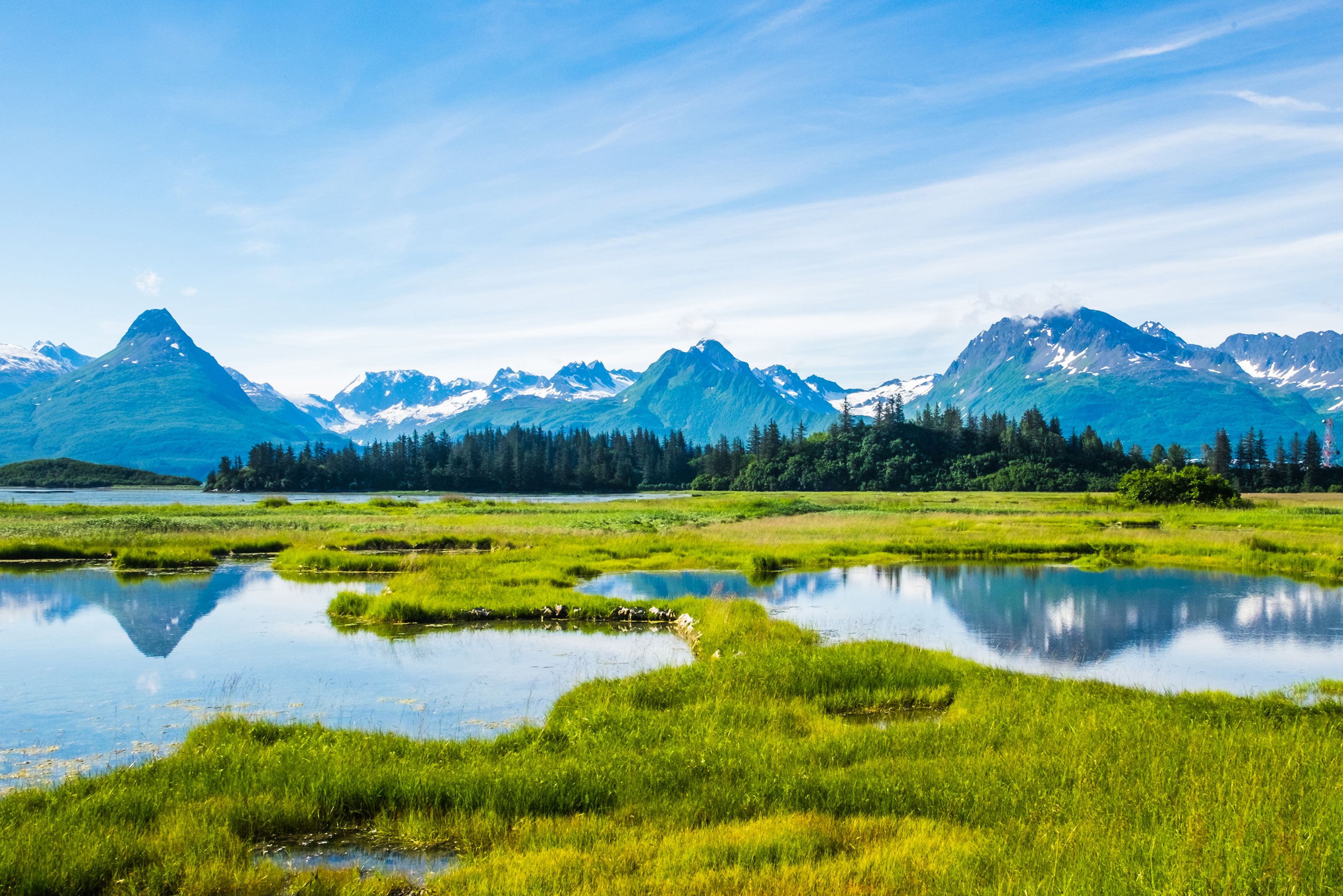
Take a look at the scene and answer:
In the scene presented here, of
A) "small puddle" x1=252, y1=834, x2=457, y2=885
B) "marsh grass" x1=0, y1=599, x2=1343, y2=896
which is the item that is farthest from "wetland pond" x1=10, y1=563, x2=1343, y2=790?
"small puddle" x1=252, y1=834, x2=457, y2=885

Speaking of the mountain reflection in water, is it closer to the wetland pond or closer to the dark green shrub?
the wetland pond

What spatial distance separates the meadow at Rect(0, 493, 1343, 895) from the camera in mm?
9211

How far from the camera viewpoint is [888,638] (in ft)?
95.0

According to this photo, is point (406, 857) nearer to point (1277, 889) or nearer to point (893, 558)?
point (1277, 889)

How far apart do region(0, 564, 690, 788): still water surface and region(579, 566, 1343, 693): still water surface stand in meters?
10.2

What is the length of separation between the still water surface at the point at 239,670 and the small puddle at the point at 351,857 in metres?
5.79

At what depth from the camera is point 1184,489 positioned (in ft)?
315

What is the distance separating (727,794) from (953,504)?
108m

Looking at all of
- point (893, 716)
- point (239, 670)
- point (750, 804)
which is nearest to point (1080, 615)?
point (893, 716)

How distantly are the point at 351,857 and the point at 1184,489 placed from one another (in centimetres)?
10617

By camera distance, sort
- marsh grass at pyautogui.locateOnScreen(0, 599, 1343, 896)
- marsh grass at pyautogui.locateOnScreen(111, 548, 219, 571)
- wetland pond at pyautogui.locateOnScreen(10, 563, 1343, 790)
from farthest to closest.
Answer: marsh grass at pyautogui.locateOnScreen(111, 548, 219, 571), wetland pond at pyautogui.locateOnScreen(10, 563, 1343, 790), marsh grass at pyautogui.locateOnScreen(0, 599, 1343, 896)

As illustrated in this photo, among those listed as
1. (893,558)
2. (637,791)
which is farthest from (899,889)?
(893,558)

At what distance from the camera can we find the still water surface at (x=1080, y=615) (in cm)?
2573

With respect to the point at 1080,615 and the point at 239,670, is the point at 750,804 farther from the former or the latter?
the point at 1080,615
